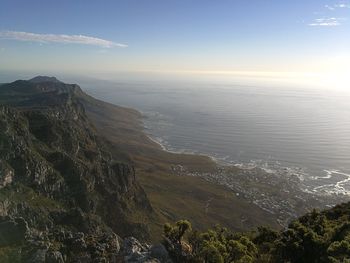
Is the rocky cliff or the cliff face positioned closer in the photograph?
the rocky cliff

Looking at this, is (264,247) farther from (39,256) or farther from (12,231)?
(12,231)

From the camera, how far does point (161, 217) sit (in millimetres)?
131875

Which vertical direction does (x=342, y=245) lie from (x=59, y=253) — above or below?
above

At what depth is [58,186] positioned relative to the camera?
105 m

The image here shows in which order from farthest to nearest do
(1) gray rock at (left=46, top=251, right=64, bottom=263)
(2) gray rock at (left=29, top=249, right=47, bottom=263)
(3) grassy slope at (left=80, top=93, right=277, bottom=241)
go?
(3) grassy slope at (left=80, top=93, right=277, bottom=241) → (2) gray rock at (left=29, top=249, right=47, bottom=263) → (1) gray rock at (left=46, top=251, right=64, bottom=263)

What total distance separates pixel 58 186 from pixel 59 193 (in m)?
1.92

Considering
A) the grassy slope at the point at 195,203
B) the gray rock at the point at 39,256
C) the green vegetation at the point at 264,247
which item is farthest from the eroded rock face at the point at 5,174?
the green vegetation at the point at 264,247

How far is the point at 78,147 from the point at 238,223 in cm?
6094

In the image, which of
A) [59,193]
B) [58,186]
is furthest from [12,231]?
[58,186]

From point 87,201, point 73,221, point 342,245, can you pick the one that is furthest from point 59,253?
point 87,201

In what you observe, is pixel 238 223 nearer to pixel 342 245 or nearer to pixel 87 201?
pixel 87 201

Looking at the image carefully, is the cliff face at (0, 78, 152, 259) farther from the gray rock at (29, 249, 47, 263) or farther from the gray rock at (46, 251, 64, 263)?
the gray rock at (46, 251, 64, 263)

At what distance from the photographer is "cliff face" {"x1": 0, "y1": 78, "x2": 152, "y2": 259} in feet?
278

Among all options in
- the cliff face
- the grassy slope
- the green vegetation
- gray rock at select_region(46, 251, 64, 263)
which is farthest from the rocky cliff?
the grassy slope
